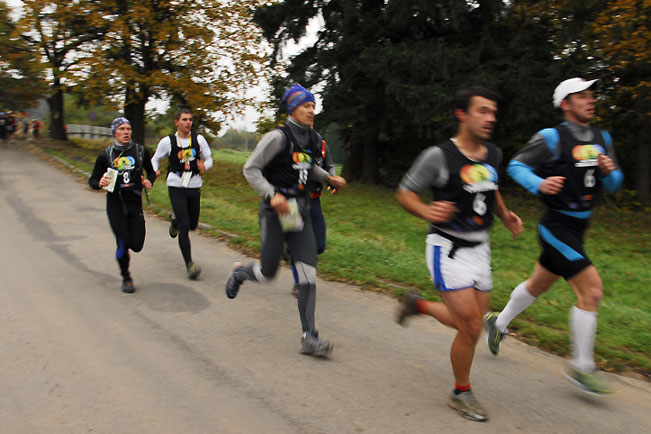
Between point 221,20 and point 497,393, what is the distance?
21.8 metres

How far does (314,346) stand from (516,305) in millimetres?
1621

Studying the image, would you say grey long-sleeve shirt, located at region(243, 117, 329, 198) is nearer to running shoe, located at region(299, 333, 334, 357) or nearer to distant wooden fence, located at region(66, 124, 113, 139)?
running shoe, located at region(299, 333, 334, 357)

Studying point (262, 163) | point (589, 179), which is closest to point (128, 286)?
point (262, 163)

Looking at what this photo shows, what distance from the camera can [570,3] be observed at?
1452 cm

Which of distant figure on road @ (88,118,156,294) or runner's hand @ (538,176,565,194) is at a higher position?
runner's hand @ (538,176,565,194)

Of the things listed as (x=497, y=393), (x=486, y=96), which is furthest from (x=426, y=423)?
(x=486, y=96)

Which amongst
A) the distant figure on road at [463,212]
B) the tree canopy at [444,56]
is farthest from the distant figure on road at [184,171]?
the tree canopy at [444,56]

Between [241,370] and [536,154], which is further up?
[536,154]

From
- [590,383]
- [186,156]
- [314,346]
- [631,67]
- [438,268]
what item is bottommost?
[314,346]

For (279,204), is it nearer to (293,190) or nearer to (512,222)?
(293,190)

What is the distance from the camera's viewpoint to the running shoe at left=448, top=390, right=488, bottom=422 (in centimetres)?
360

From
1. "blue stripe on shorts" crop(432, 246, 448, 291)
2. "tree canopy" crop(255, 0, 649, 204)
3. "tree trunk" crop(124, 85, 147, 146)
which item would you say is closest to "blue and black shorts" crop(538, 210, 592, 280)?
"blue stripe on shorts" crop(432, 246, 448, 291)

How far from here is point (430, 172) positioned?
3.55 meters

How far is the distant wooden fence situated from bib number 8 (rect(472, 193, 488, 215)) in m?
44.6
